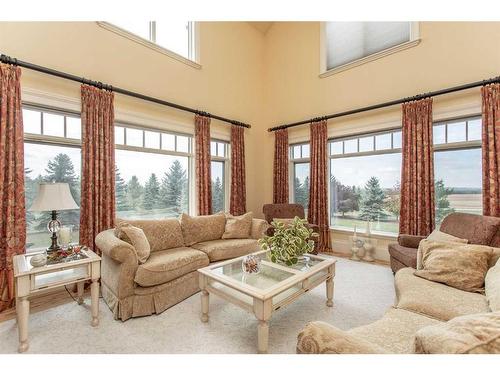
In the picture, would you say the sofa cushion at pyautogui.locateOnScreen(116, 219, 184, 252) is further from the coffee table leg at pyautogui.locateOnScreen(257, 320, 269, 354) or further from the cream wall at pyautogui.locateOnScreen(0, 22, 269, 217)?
the coffee table leg at pyautogui.locateOnScreen(257, 320, 269, 354)

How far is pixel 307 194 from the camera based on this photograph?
5012 millimetres

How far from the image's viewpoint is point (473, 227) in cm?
258

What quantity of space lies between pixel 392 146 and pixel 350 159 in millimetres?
741

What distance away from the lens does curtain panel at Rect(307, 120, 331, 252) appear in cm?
450

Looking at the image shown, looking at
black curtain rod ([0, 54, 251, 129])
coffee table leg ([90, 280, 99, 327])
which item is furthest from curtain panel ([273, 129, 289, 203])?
coffee table leg ([90, 280, 99, 327])

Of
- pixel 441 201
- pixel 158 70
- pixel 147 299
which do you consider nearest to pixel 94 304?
pixel 147 299

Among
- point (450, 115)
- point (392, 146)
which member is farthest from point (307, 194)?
point (450, 115)

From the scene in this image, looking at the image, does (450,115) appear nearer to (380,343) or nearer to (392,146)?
(392,146)

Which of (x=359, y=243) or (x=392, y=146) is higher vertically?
(x=392, y=146)

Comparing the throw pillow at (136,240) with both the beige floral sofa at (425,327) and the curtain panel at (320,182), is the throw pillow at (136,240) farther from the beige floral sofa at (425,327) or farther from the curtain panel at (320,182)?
the curtain panel at (320,182)

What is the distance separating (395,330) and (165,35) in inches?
193

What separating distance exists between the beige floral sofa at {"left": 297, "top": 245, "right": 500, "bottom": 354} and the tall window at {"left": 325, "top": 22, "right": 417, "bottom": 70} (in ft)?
12.0

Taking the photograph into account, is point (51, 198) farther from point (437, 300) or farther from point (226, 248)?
point (437, 300)
